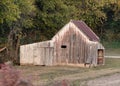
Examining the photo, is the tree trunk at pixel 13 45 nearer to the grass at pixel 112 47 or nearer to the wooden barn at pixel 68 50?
the wooden barn at pixel 68 50

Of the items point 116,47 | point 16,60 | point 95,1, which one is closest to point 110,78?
point 16,60

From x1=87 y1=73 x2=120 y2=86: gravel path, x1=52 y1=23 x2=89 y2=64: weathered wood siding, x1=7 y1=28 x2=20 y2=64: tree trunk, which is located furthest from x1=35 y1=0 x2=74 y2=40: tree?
x1=87 y1=73 x2=120 y2=86: gravel path

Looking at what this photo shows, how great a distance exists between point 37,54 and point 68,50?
251 centimetres

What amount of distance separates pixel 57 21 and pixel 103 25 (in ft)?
70.3

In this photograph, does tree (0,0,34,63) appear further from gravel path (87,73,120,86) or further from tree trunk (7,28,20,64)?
gravel path (87,73,120,86)

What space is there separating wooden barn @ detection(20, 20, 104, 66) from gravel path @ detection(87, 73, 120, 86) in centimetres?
757

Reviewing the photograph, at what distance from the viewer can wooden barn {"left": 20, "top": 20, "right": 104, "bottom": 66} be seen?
119 feet

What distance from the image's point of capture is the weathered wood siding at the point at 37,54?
36.8 metres

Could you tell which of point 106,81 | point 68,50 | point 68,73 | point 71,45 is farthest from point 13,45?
point 106,81

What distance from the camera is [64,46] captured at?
123 feet

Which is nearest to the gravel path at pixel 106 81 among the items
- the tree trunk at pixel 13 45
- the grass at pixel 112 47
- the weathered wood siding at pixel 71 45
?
the weathered wood siding at pixel 71 45

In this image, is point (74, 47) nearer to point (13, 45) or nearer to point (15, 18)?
point (15, 18)

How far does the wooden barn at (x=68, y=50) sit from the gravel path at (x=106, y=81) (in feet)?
24.8

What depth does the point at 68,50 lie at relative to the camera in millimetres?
37062
